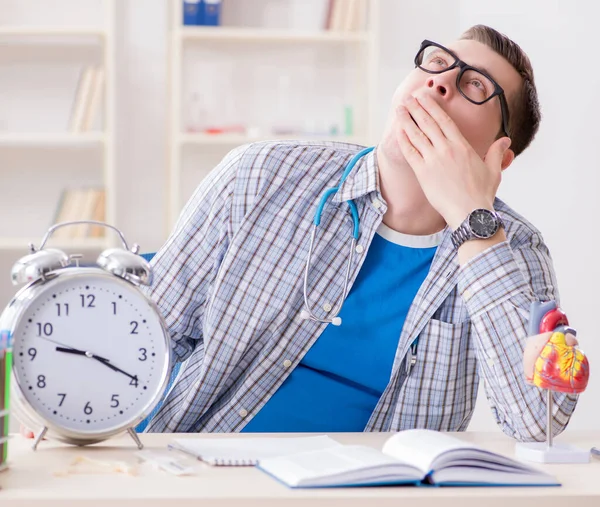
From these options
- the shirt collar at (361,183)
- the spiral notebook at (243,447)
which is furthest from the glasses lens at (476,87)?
the spiral notebook at (243,447)

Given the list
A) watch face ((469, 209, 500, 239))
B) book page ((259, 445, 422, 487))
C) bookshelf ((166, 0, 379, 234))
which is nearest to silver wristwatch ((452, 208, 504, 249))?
watch face ((469, 209, 500, 239))

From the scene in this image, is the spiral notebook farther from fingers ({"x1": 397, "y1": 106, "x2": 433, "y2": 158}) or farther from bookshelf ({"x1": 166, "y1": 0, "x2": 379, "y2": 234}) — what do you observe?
bookshelf ({"x1": 166, "y1": 0, "x2": 379, "y2": 234})


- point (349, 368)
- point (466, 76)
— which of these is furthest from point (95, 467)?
point (466, 76)

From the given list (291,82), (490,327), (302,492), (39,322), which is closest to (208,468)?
(302,492)

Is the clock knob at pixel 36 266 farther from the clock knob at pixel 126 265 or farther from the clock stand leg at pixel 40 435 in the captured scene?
the clock stand leg at pixel 40 435

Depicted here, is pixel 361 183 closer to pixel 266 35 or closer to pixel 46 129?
pixel 266 35

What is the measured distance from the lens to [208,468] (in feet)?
3.13

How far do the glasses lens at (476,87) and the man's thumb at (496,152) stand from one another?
0.09m

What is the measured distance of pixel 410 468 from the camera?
2.97ft

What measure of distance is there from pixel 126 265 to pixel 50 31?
272 cm

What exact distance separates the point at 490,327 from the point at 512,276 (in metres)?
0.09

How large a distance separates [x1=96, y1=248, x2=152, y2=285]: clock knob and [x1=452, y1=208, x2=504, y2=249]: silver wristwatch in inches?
22.1

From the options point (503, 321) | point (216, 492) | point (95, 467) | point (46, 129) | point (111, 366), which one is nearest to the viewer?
point (216, 492)

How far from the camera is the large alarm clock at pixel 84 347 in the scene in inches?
40.3
